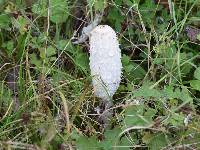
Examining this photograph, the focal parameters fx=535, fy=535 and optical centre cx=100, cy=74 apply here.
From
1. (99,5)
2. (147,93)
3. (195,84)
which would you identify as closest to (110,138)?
(147,93)

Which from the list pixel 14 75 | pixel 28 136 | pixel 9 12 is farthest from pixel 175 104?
pixel 9 12

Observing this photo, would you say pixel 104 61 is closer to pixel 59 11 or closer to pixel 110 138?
pixel 110 138

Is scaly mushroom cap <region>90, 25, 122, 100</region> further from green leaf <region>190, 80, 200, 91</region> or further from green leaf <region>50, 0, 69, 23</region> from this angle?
green leaf <region>50, 0, 69, 23</region>

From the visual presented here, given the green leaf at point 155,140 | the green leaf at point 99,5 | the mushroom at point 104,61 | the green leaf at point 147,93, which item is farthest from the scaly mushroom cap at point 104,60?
the green leaf at point 99,5

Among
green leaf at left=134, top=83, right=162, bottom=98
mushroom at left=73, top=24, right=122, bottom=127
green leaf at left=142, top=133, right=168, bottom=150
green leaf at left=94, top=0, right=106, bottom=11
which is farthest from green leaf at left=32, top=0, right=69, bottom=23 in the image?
green leaf at left=142, top=133, right=168, bottom=150

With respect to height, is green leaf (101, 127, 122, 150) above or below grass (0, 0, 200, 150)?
below

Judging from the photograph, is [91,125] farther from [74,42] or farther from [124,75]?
[74,42]

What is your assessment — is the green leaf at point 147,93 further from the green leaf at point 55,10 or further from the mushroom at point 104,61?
the green leaf at point 55,10
